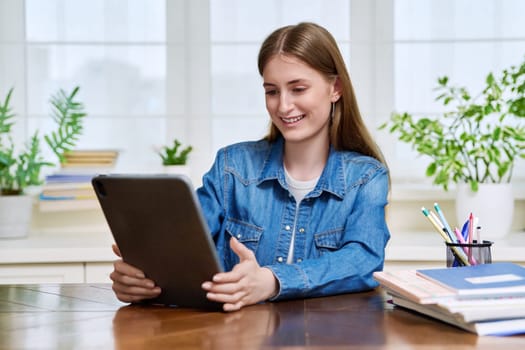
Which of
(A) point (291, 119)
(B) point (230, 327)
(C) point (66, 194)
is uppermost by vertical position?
(A) point (291, 119)

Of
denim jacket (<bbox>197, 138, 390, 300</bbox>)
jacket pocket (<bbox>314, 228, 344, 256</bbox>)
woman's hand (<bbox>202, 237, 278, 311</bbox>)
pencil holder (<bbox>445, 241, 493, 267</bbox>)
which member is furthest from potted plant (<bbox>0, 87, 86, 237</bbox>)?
pencil holder (<bbox>445, 241, 493, 267</bbox>)

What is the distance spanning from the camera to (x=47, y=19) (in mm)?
3469

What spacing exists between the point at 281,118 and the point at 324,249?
34cm

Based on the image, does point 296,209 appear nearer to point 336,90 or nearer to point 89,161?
point 336,90

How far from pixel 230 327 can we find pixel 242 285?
16 centimetres

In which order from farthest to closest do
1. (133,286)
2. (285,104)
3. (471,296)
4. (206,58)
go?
(206,58) < (285,104) < (133,286) < (471,296)

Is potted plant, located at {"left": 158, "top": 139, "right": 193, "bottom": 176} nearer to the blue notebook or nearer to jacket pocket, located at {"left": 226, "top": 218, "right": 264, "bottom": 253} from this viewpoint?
jacket pocket, located at {"left": 226, "top": 218, "right": 264, "bottom": 253}

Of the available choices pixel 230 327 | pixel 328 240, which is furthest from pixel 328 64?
pixel 230 327

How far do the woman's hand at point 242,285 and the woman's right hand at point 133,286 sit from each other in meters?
0.15

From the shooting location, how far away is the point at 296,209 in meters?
2.13

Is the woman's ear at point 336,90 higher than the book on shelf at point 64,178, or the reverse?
the woman's ear at point 336,90

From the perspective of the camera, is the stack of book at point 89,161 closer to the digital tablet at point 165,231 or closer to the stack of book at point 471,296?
the digital tablet at point 165,231

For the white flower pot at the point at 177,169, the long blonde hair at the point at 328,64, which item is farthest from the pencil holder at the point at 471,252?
the white flower pot at the point at 177,169

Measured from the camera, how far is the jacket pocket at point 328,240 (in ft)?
6.81
